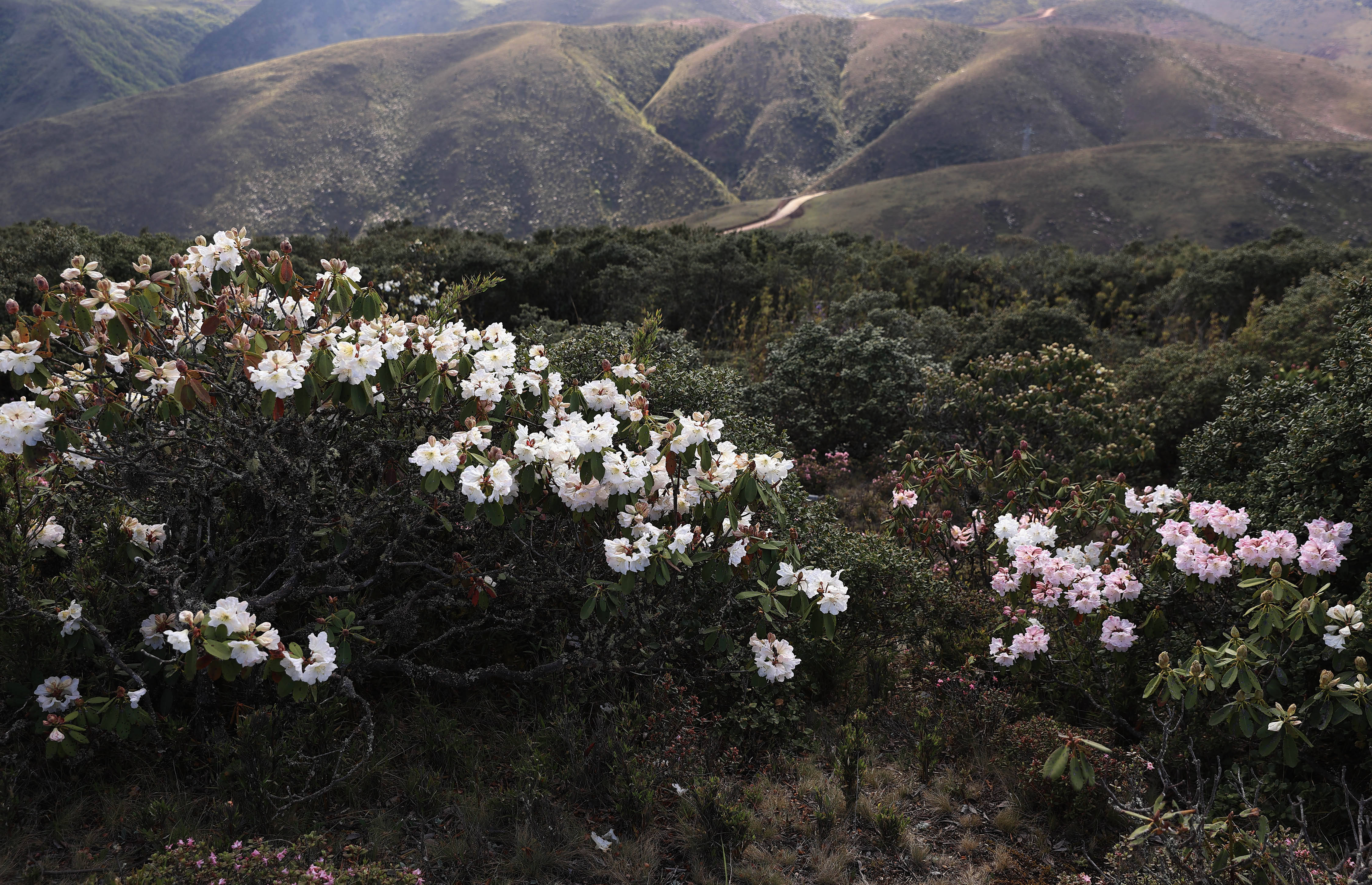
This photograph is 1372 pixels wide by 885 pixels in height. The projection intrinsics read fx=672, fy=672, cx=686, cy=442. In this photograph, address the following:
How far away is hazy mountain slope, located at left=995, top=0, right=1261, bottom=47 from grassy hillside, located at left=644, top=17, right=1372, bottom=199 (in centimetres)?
5197

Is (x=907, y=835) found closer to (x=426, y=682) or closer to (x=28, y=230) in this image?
(x=426, y=682)

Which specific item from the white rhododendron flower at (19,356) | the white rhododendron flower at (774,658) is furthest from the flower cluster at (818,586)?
the white rhododendron flower at (19,356)

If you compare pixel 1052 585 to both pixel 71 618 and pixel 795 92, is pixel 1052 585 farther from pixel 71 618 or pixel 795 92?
pixel 795 92

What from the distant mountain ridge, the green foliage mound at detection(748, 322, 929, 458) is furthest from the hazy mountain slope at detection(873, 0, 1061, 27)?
the green foliage mound at detection(748, 322, 929, 458)

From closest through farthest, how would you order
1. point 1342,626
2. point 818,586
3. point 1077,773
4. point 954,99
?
point 1077,773
point 1342,626
point 818,586
point 954,99

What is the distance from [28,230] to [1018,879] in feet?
49.9

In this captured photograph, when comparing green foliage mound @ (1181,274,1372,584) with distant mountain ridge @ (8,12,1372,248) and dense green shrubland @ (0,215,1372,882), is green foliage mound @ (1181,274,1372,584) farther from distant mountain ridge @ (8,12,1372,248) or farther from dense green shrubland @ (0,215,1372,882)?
distant mountain ridge @ (8,12,1372,248)

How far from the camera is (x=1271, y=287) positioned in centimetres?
1115

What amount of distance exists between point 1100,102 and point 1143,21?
95.1 metres

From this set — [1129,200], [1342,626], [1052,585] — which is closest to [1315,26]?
[1129,200]

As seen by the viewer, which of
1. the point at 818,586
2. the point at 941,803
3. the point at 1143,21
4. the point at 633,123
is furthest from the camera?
the point at 1143,21

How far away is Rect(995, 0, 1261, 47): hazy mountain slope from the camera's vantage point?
15250 centimetres

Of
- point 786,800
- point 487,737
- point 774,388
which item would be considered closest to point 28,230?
point 774,388

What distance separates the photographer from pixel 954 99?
92500 millimetres
